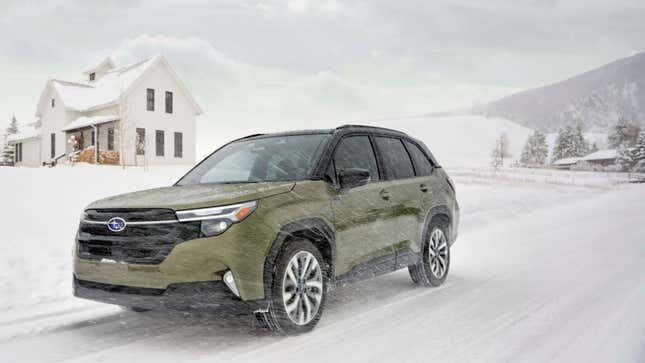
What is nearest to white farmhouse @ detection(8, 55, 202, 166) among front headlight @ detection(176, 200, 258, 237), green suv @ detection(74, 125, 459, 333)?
green suv @ detection(74, 125, 459, 333)

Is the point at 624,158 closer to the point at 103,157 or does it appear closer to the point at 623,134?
the point at 623,134

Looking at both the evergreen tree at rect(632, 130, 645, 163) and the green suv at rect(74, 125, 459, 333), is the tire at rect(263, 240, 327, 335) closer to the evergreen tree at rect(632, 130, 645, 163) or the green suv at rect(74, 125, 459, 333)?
the green suv at rect(74, 125, 459, 333)

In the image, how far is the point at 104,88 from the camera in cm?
3581

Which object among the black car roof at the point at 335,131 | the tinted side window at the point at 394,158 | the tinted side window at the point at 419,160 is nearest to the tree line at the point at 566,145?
the tinted side window at the point at 419,160

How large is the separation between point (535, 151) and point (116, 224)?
112744mm

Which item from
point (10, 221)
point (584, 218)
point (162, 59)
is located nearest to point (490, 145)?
point (162, 59)

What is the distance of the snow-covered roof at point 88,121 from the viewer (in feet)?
104

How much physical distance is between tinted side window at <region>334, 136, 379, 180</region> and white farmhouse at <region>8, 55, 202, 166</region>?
91.7 feet

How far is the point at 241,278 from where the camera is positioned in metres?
4.25

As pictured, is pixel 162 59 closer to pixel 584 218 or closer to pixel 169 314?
pixel 584 218

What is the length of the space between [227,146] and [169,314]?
6.49 ft

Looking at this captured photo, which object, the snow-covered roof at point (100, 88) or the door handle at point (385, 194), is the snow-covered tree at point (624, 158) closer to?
the snow-covered roof at point (100, 88)

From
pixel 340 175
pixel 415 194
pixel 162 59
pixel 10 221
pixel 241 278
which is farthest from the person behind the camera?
pixel 162 59

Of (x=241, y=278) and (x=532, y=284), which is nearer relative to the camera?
(x=241, y=278)
